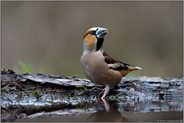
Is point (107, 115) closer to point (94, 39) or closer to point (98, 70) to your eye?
point (98, 70)

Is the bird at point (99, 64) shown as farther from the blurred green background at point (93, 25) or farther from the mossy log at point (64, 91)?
the blurred green background at point (93, 25)

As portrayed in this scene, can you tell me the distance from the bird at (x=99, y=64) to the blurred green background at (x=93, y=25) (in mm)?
6287

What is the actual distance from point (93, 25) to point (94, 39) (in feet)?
24.9

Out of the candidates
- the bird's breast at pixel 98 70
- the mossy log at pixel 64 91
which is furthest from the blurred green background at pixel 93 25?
the bird's breast at pixel 98 70

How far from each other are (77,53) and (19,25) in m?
1.67

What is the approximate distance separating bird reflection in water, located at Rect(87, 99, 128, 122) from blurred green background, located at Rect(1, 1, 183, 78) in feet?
23.3

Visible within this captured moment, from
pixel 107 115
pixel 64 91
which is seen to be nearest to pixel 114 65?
pixel 64 91

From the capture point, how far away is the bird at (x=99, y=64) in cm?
724

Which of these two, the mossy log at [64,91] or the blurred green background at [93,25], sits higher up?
the blurred green background at [93,25]

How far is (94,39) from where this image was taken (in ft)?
24.3

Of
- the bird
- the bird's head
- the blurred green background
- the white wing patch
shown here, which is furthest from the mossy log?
the blurred green background

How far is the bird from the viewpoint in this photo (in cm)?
724

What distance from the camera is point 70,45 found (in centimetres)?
1490

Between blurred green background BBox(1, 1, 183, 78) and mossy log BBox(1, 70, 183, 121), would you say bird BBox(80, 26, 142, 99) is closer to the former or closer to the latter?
mossy log BBox(1, 70, 183, 121)
